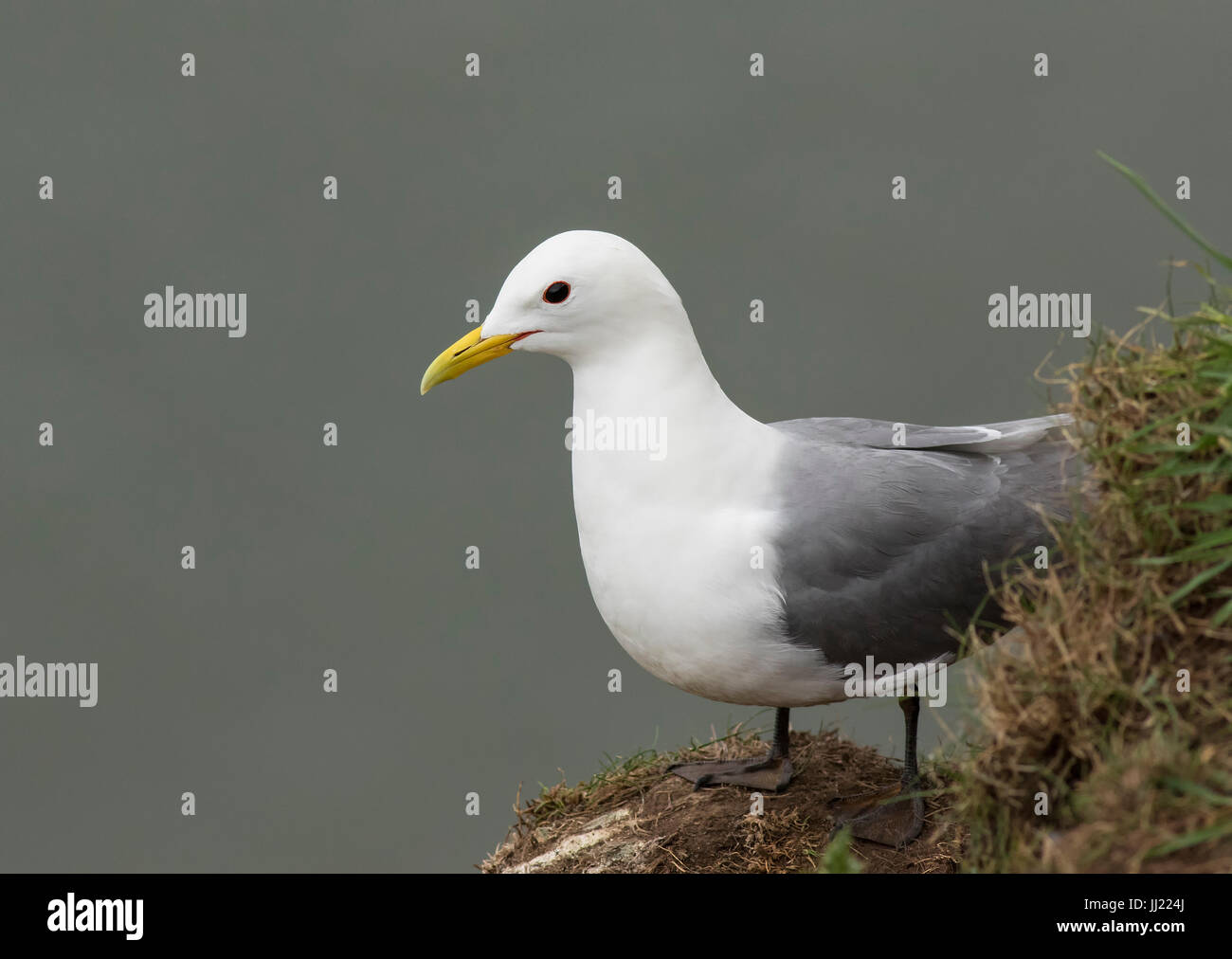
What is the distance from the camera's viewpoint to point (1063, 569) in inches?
148

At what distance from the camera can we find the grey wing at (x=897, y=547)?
409cm

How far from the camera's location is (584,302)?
4090 mm

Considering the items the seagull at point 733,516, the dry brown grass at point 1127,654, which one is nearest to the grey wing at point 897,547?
the seagull at point 733,516

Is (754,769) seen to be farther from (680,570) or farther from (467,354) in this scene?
(467,354)

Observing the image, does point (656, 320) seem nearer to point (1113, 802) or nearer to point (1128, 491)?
point (1128, 491)

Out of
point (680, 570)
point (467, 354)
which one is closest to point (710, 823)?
point (680, 570)

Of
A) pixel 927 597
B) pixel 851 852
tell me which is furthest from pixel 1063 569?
pixel 851 852

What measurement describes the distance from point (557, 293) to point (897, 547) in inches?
47.7

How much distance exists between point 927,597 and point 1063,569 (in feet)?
1.46

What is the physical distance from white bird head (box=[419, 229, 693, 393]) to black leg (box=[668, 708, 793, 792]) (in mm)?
1373

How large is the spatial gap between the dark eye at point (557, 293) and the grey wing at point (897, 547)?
32.8 inches

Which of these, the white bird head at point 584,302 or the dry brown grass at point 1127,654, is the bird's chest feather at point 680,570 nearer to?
the white bird head at point 584,302

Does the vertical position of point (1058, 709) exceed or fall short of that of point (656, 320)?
it falls short
